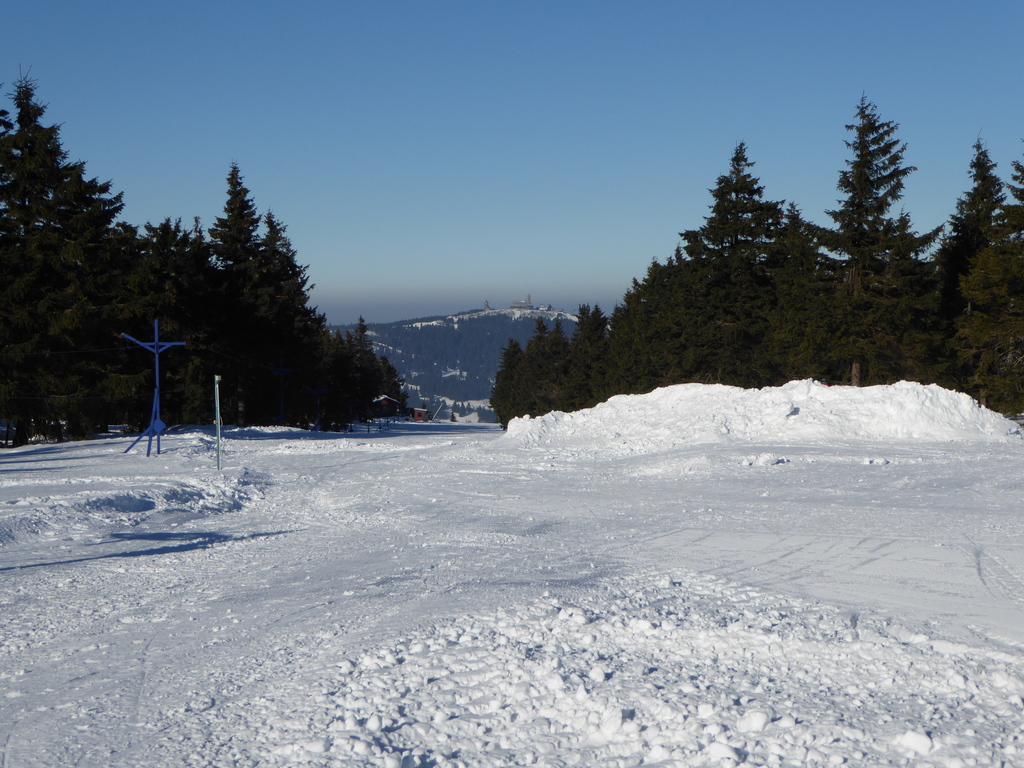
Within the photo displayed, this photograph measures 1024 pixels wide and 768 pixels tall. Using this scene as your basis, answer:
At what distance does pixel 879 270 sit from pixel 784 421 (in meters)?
15.7

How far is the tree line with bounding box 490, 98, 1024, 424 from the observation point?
3466 cm

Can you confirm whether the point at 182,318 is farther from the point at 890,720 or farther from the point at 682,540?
the point at 890,720

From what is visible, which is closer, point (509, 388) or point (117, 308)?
point (117, 308)

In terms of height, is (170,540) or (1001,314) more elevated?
(1001,314)

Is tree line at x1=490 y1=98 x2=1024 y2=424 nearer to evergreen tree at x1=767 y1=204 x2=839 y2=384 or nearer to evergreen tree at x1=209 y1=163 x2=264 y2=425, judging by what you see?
evergreen tree at x1=767 y1=204 x2=839 y2=384

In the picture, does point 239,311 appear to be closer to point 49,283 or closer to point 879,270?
point 49,283

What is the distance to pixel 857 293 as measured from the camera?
35.7 meters

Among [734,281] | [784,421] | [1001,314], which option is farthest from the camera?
[734,281]

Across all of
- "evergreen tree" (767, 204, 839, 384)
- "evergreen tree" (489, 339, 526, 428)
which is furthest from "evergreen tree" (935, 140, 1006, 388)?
"evergreen tree" (489, 339, 526, 428)

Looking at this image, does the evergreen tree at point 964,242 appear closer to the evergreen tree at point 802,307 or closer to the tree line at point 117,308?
the evergreen tree at point 802,307

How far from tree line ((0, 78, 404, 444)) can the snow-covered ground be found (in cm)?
1421

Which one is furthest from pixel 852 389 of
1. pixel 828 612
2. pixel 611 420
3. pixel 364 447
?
pixel 828 612

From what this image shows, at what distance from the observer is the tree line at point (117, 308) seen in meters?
28.9

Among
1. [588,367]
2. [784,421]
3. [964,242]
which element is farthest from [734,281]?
[588,367]
